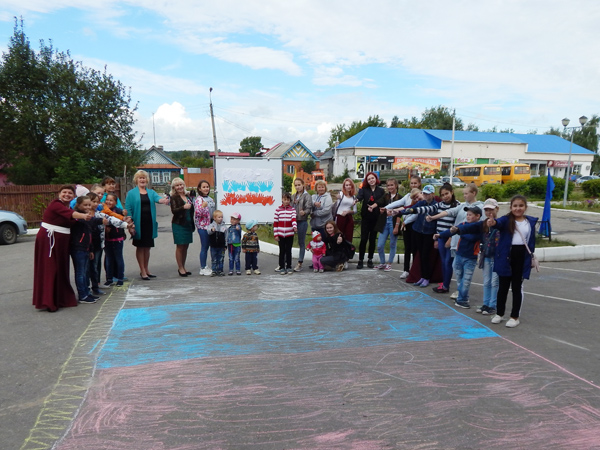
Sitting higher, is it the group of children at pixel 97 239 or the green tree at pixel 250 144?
the green tree at pixel 250 144

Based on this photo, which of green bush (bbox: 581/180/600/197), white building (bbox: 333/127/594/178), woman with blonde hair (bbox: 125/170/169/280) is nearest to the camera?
woman with blonde hair (bbox: 125/170/169/280)

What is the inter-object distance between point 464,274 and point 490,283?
0.42 meters

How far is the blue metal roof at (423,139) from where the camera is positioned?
4881 centimetres

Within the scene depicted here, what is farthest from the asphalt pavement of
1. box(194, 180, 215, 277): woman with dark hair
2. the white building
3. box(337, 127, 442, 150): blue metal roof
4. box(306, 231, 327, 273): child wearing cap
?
box(337, 127, 442, 150): blue metal roof

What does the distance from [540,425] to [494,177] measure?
128 feet

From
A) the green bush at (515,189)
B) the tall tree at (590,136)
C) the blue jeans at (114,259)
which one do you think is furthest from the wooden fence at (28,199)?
the tall tree at (590,136)

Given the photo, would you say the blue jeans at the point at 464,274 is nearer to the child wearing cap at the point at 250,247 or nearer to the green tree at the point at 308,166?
Result: the child wearing cap at the point at 250,247

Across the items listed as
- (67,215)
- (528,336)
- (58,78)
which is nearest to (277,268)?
(67,215)

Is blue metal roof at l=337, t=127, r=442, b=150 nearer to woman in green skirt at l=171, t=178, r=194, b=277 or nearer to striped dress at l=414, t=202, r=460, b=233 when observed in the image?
woman in green skirt at l=171, t=178, r=194, b=277

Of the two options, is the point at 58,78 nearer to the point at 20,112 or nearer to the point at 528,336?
the point at 20,112

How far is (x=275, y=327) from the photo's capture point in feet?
16.7

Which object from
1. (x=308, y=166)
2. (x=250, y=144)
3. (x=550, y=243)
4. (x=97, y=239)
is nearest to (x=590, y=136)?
(x=308, y=166)

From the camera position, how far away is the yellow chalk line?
2941 mm

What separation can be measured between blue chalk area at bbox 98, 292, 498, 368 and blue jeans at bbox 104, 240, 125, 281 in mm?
1587
